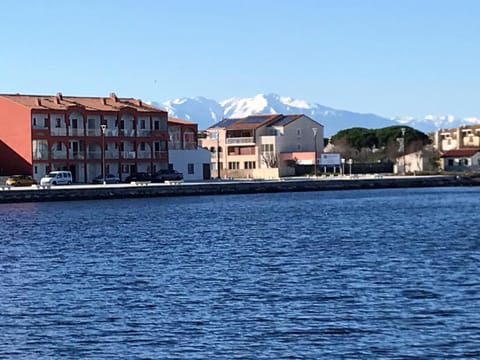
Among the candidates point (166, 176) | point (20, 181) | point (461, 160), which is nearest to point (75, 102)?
point (166, 176)

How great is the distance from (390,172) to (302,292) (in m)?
106

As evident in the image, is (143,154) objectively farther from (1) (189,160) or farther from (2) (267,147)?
(2) (267,147)

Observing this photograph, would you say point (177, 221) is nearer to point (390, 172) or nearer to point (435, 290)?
point (435, 290)

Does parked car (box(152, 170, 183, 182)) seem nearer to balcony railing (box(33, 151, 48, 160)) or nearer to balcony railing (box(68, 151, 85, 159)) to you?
balcony railing (box(68, 151, 85, 159))

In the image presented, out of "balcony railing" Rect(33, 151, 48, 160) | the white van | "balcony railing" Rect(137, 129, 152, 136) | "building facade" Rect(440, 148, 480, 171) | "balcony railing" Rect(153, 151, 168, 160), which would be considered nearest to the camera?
the white van

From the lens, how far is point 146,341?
21625 millimetres

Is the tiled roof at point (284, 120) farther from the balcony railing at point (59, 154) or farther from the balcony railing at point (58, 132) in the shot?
the balcony railing at point (59, 154)

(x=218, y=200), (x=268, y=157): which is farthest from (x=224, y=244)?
(x=268, y=157)

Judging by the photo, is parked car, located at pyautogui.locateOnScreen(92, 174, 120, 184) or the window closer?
parked car, located at pyautogui.locateOnScreen(92, 174, 120, 184)

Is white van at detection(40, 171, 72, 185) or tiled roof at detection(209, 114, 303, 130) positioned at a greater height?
tiled roof at detection(209, 114, 303, 130)

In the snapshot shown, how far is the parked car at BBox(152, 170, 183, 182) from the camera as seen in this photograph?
102m

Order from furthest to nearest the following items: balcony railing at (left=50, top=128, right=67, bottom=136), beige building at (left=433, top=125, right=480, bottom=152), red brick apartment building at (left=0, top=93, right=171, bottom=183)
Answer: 1. beige building at (left=433, top=125, right=480, bottom=152)
2. balcony railing at (left=50, top=128, right=67, bottom=136)
3. red brick apartment building at (left=0, top=93, right=171, bottom=183)

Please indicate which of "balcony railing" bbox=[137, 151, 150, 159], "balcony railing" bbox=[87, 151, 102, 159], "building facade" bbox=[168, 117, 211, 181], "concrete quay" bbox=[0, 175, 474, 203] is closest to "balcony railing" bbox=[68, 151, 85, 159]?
"balcony railing" bbox=[87, 151, 102, 159]

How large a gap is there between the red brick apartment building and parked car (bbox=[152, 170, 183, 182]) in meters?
3.09
